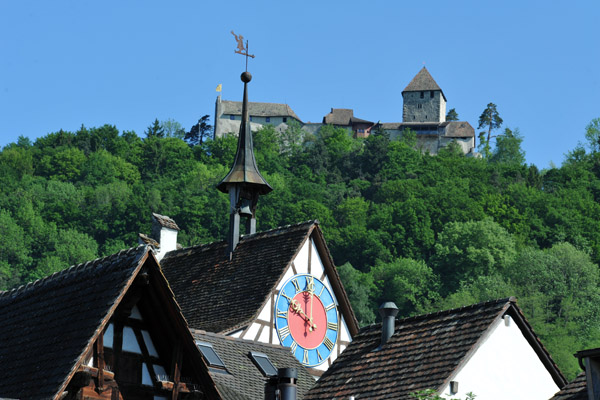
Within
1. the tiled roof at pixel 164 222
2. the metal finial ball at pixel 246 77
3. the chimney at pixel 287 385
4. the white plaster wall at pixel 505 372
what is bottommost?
the chimney at pixel 287 385

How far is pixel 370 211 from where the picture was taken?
153 meters

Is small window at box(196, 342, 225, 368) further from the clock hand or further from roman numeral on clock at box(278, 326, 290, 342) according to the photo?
the clock hand

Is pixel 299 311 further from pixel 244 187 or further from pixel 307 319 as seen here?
pixel 244 187

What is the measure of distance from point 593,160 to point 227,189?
143 m

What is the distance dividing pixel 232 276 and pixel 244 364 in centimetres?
622

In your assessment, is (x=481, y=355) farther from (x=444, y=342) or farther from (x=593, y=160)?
(x=593, y=160)

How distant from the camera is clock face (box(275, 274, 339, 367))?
25.8 m

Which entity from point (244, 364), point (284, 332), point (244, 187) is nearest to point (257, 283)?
point (284, 332)

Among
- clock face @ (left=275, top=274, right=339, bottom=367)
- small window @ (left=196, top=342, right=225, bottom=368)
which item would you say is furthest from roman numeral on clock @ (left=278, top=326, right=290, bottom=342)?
small window @ (left=196, top=342, right=225, bottom=368)

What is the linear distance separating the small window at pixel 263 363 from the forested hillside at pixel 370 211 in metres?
65.5

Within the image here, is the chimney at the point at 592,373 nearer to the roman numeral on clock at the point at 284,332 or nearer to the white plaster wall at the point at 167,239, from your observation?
the roman numeral on clock at the point at 284,332

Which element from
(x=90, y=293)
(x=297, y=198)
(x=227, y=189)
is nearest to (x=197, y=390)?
(x=90, y=293)

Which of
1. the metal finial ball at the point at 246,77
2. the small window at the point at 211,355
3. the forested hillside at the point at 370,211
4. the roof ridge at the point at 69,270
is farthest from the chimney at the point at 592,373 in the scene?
the forested hillside at the point at 370,211

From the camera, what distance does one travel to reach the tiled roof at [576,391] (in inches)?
576
